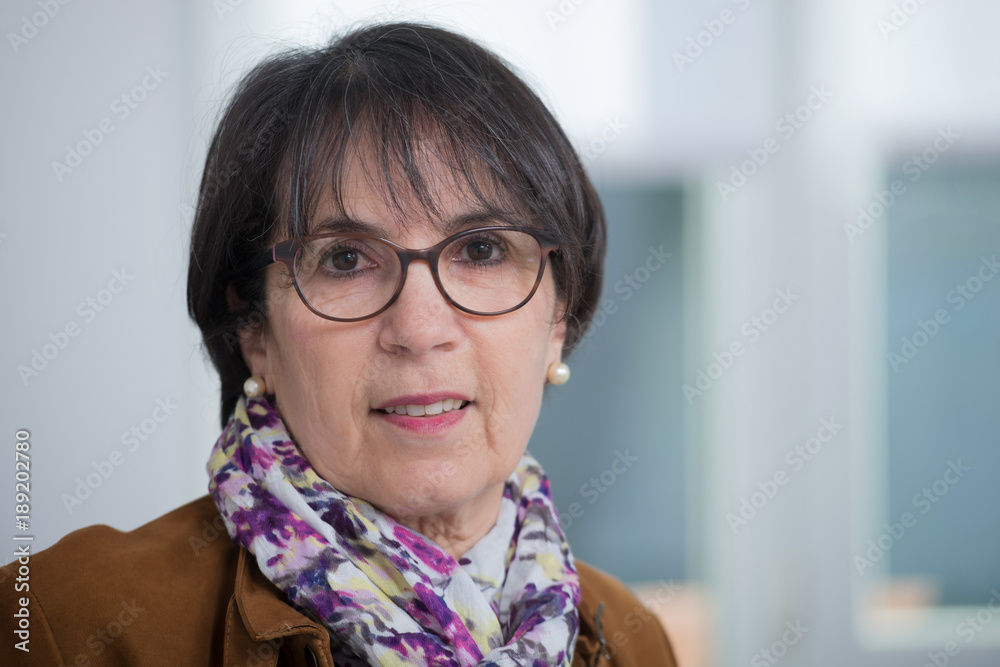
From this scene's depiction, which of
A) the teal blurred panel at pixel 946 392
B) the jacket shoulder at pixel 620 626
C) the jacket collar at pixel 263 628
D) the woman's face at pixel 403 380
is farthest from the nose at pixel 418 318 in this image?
the teal blurred panel at pixel 946 392

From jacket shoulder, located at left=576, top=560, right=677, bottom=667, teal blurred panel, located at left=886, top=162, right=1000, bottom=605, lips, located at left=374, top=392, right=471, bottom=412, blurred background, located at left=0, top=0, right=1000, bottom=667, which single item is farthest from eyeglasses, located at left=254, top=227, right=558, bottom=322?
teal blurred panel, located at left=886, top=162, right=1000, bottom=605

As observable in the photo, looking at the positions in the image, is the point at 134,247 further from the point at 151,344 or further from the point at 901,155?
the point at 901,155

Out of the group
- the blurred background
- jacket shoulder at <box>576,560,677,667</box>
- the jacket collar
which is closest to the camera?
the jacket collar

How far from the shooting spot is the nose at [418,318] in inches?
38.5

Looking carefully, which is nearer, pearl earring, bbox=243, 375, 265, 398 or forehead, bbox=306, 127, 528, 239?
forehead, bbox=306, 127, 528, 239

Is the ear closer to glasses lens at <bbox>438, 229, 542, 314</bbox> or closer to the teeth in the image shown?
glasses lens at <bbox>438, 229, 542, 314</bbox>

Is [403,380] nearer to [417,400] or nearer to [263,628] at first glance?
[417,400]

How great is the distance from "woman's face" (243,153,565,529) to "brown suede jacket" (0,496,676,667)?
0.62 feet

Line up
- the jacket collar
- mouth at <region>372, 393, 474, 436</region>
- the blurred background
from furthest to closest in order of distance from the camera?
1. the blurred background
2. mouth at <region>372, 393, 474, 436</region>
3. the jacket collar

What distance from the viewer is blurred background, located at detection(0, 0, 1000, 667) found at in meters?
2.44

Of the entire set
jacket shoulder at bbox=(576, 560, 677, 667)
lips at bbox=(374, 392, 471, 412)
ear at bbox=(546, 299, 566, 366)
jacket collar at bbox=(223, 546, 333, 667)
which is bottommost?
jacket shoulder at bbox=(576, 560, 677, 667)

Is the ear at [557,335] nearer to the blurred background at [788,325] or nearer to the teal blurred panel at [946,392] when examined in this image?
the blurred background at [788,325]

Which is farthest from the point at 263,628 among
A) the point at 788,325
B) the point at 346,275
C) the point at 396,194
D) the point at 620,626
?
the point at 788,325

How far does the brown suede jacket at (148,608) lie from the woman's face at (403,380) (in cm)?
19
